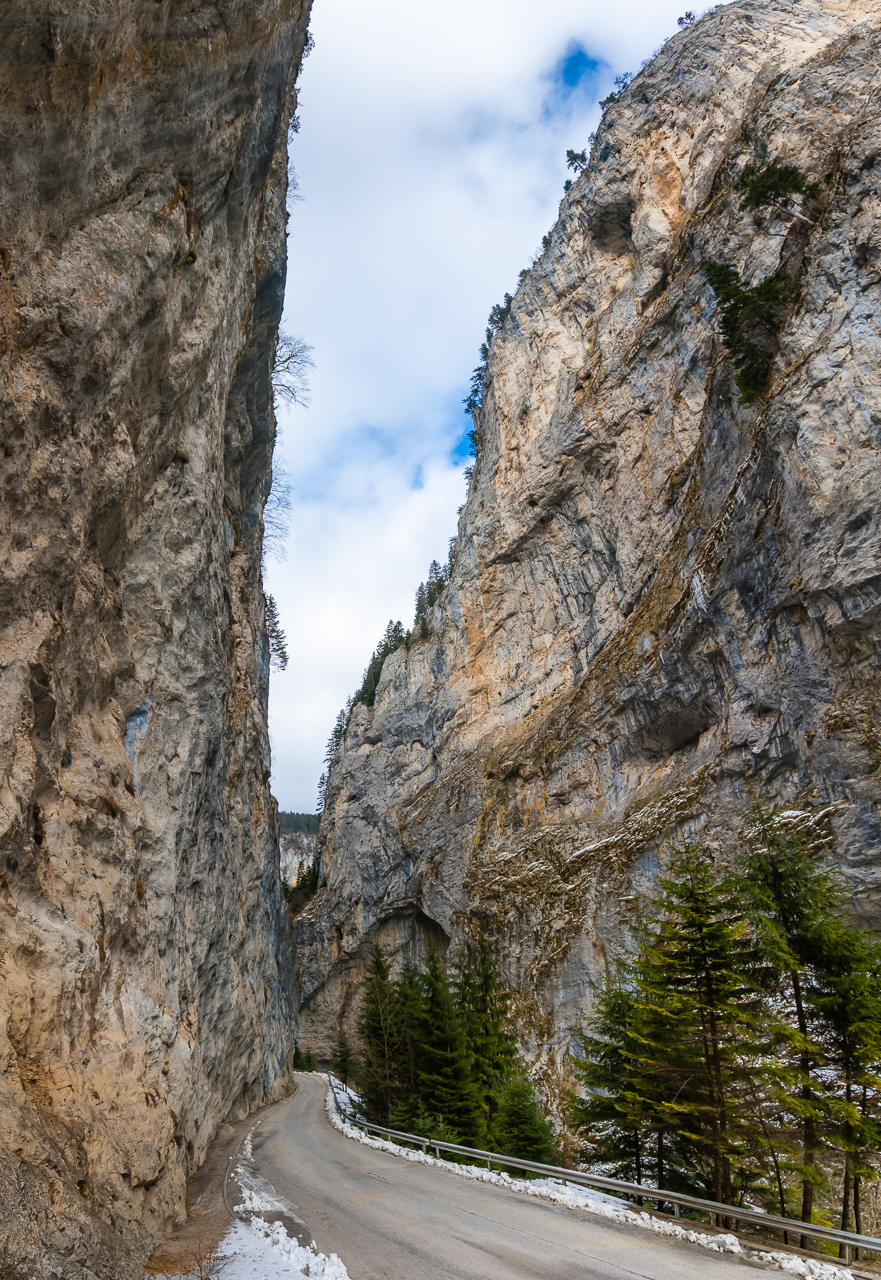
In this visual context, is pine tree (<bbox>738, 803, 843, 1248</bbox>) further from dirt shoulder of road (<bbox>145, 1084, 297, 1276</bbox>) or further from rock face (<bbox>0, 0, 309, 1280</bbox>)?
rock face (<bbox>0, 0, 309, 1280</bbox>)

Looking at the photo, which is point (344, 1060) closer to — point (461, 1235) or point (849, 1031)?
point (461, 1235)

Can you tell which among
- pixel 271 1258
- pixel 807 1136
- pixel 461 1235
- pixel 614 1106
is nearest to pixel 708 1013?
pixel 807 1136

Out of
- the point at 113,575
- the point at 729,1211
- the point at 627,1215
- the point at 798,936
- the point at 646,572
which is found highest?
the point at 646,572

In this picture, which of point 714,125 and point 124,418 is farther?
point 714,125

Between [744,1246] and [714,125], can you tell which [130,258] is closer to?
[744,1246]

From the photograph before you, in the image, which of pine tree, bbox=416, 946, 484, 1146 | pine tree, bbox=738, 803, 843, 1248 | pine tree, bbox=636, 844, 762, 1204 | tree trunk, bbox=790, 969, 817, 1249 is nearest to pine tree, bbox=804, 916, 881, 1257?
pine tree, bbox=738, 803, 843, 1248

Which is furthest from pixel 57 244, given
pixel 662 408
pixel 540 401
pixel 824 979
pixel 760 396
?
pixel 540 401

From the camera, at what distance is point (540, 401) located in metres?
47.2

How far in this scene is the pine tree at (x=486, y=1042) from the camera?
2256 cm

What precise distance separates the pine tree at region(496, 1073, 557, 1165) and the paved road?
9.35 ft

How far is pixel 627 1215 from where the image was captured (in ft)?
32.5

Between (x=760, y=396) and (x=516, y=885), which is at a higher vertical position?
(x=760, y=396)

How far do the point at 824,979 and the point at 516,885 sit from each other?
23083mm

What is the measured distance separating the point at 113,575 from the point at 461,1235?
1157 cm
